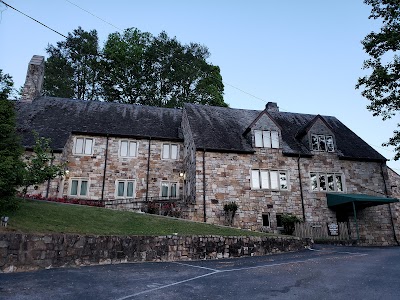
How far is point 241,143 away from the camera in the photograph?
23250mm

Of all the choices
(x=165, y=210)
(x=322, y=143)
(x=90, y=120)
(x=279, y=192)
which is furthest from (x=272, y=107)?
(x=90, y=120)

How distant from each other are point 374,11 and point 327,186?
533 inches

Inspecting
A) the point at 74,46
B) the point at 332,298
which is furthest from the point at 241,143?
the point at 74,46

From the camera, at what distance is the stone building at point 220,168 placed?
2111 centimetres

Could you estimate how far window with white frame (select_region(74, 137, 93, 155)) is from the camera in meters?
22.9

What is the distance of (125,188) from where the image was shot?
22.7 meters

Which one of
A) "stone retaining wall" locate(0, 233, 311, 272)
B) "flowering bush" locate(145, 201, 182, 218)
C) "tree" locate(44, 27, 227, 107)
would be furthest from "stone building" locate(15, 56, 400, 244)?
"tree" locate(44, 27, 227, 107)

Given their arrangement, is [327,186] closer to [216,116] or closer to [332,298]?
[216,116]

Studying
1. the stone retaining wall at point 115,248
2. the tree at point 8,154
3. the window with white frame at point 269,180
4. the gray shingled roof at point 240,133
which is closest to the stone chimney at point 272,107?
the gray shingled roof at point 240,133

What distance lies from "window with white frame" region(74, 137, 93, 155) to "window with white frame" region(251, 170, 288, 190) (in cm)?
1287

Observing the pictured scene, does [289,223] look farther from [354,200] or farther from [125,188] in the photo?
[125,188]

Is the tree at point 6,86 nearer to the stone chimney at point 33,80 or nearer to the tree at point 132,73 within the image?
the stone chimney at point 33,80

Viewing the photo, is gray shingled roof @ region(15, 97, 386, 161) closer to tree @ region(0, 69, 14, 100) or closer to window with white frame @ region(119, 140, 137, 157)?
window with white frame @ region(119, 140, 137, 157)

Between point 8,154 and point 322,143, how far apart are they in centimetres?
2212
